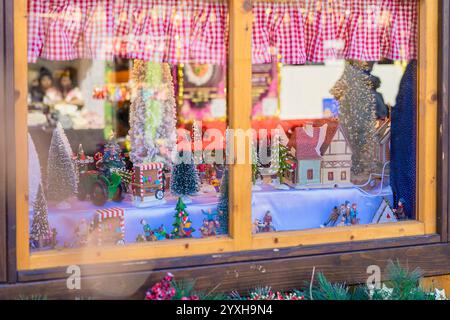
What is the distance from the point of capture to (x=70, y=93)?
7.71m

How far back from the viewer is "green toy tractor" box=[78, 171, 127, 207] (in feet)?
16.5

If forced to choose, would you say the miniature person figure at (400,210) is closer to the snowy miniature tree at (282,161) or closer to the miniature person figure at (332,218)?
the miniature person figure at (332,218)

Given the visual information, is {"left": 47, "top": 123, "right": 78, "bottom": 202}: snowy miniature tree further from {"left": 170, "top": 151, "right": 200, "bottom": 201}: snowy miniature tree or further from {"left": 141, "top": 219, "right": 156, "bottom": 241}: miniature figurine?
{"left": 170, "top": 151, "right": 200, "bottom": 201}: snowy miniature tree

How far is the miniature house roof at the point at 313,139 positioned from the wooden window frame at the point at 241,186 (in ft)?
2.64

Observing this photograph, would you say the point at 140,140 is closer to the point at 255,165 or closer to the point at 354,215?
the point at 255,165

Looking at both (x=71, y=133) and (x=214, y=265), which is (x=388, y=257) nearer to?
(x=214, y=265)

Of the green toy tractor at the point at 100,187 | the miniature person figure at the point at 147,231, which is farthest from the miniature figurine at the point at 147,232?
the green toy tractor at the point at 100,187

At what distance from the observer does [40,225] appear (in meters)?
4.56

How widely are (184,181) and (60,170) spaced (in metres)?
0.92

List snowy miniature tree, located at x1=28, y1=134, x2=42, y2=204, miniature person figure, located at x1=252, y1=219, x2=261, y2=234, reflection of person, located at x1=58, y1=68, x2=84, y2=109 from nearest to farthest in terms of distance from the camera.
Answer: snowy miniature tree, located at x1=28, y1=134, x2=42, y2=204 → miniature person figure, located at x1=252, y1=219, x2=261, y2=234 → reflection of person, located at x1=58, y1=68, x2=84, y2=109

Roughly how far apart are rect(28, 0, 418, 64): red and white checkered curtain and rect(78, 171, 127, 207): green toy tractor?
3.17 feet

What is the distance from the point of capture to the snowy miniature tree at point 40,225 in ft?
14.5

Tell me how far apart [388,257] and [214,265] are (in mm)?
1313

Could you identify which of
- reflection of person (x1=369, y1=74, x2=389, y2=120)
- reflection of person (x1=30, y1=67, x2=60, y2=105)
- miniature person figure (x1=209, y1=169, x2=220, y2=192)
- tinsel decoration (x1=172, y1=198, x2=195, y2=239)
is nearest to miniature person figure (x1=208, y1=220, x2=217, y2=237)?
tinsel decoration (x1=172, y1=198, x2=195, y2=239)
